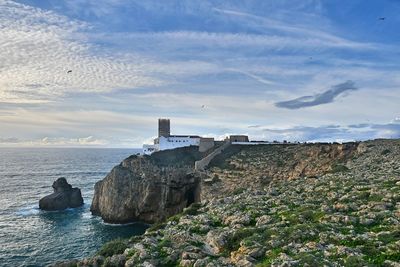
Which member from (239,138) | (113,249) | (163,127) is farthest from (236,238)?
(163,127)

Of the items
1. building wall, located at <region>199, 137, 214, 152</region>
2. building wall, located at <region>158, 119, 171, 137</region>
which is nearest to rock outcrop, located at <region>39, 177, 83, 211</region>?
building wall, located at <region>199, 137, 214, 152</region>

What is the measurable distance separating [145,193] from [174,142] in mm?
60502

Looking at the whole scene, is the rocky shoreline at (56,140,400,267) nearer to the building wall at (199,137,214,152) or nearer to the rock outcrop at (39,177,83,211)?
the rock outcrop at (39,177,83,211)

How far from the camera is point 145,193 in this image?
82438mm

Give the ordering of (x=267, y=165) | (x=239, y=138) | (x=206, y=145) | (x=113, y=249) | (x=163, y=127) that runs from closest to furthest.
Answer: (x=113, y=249), (x=267, y=165), (x=206, y=145), (x=239, y=138), (x=163, y=127)

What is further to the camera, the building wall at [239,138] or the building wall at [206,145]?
the building wall at [239,138]

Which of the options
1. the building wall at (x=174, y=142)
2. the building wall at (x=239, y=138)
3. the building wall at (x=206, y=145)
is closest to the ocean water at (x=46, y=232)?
the building wall at (x=174, y=142)

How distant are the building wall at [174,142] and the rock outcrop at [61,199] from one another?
44873 mm

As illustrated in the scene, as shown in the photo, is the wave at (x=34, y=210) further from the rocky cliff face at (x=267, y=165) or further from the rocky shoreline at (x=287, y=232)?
the rocky shoreline at (x=287, y=232)

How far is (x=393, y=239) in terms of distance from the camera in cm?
1909

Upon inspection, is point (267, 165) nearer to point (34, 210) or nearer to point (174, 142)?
point (34, 210)

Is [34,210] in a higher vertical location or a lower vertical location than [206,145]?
lower

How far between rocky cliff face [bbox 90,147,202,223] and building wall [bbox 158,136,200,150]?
4888 cm

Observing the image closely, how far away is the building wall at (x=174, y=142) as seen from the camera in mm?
141125
